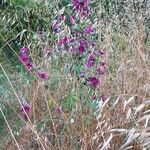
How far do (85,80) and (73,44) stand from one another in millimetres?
175

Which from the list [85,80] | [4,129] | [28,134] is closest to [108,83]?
[85,80]

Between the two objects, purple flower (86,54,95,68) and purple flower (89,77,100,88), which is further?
purple flower (86,54,95,68)

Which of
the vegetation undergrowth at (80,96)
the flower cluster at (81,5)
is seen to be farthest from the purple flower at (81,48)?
the flower cluster at (81,5)

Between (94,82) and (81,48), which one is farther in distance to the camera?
(81,48)

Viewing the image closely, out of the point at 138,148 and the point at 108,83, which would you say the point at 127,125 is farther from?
the point at 108,83

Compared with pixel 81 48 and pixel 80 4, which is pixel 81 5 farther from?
pixel 81 48

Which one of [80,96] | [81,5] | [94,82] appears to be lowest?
[80,96]

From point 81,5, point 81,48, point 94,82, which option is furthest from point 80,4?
point 94,82

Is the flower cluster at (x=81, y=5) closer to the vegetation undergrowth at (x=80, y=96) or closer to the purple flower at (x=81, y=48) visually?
the vegetation undergrowth at (x=80, y=96)

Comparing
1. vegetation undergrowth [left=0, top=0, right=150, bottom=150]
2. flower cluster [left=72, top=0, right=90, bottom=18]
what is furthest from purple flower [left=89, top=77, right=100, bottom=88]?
flower cluster [left=72, top=0, right=90, bottom=18]

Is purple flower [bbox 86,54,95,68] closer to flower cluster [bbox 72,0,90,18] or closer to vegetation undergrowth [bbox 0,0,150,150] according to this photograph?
vegetation undergrowth [bbox 0,0,150,150]

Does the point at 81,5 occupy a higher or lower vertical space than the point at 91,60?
higher

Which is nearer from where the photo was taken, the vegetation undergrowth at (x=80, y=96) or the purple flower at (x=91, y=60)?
the vegetation undergrowth at (x=80, y=96)

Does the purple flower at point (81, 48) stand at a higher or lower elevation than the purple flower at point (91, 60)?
higher
